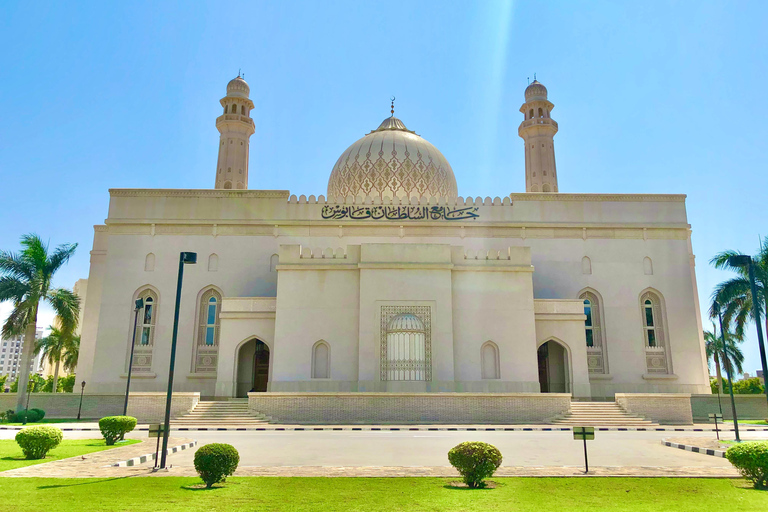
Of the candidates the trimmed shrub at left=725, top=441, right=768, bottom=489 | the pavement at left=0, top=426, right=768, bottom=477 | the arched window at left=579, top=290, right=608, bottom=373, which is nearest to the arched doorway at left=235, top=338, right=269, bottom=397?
the pavement at left=0, top=426, right=768, bottom=477

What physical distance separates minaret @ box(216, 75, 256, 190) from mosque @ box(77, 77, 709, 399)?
3.64 metres

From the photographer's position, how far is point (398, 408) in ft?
55.7

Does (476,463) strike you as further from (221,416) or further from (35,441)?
(221,416)

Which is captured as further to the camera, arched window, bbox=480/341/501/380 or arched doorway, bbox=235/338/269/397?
arched doorway, bbox=235/338/269/397

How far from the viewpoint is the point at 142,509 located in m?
5.66

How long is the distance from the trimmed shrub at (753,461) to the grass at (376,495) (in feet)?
0.47

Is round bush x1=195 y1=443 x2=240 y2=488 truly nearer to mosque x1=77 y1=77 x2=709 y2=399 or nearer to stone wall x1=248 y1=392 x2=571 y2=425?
stone wall x1=248 y1=392 x2=571 y2=425

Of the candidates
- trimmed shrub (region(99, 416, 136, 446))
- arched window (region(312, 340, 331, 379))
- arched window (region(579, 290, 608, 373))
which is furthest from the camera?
arched window (region(579, 290, 608, 373))

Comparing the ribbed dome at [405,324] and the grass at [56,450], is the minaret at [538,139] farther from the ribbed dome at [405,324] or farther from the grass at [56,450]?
the grass at [56,450]

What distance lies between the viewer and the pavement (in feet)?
25.9

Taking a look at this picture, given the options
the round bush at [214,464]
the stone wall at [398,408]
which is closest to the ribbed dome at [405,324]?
the stone wall at [398,408]

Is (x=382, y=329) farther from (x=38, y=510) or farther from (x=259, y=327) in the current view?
(x=38, y=510)

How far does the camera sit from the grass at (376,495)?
5.84m

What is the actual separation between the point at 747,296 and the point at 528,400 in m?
9.85
